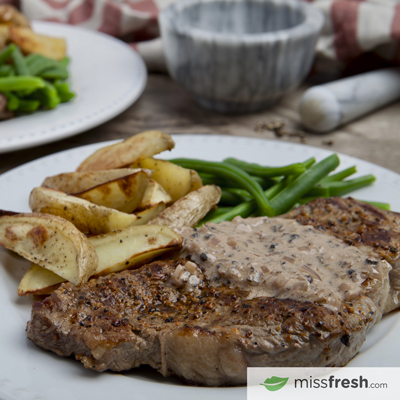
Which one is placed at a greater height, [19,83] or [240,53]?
[240,53]

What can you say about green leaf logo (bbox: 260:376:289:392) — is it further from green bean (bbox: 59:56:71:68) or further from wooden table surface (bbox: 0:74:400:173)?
green bean (bbox: 59:56:71:68)

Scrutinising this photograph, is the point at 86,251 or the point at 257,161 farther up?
the point at 86,251

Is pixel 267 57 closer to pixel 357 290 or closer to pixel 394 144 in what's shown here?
pixel 394 144

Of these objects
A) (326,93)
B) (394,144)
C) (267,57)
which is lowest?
(394,144)

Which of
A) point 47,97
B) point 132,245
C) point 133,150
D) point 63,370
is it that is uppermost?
point 133,150

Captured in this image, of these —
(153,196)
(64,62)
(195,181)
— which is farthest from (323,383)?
(64,62)

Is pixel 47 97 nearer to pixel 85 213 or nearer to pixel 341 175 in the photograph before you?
pixel 85 213

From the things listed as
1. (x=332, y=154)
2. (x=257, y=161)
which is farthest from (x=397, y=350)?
(x=257, y=161)

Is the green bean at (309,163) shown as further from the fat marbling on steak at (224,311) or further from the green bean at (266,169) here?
the fat marbling on steak at (224,311)
